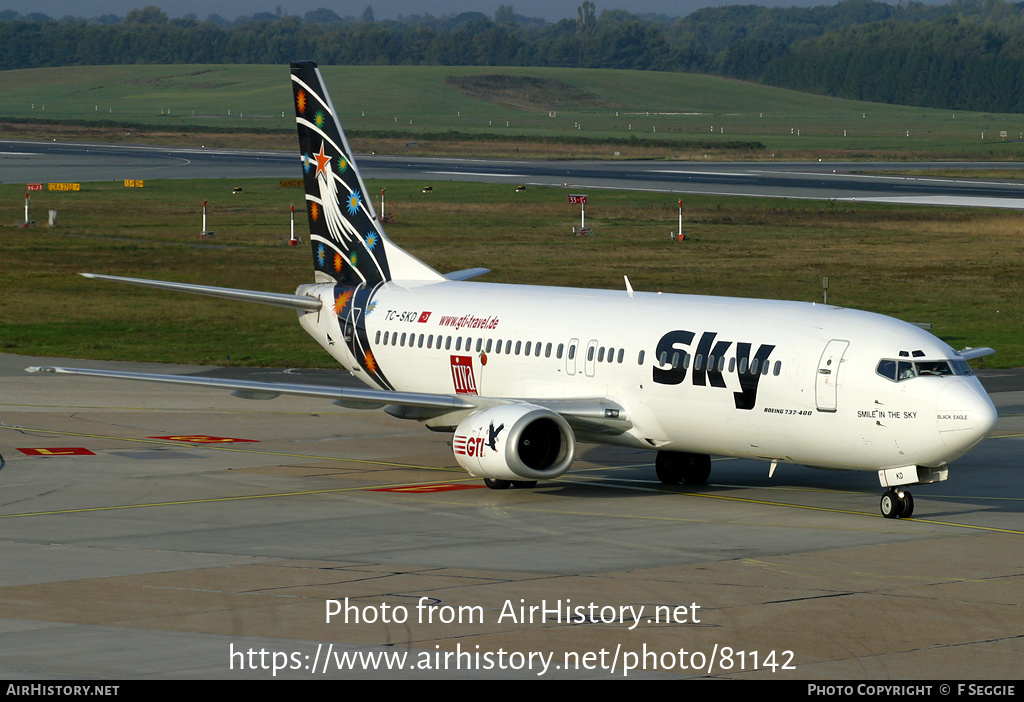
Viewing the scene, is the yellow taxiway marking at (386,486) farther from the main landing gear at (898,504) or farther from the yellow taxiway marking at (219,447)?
the main landing gear at (898,504)

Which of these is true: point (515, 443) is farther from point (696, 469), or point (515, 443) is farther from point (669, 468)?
point (696, 469)

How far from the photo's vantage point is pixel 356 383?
45219 millimetres

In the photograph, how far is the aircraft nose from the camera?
27.9 metres

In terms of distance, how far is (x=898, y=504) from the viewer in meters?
29.5

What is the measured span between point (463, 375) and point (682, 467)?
5.80m

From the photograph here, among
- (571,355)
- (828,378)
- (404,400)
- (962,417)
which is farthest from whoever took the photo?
(571,355)

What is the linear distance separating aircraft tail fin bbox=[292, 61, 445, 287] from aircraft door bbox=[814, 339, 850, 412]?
12.4m

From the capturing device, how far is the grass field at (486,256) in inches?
2212

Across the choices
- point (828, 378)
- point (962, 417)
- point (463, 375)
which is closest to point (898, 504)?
point (962, 417)

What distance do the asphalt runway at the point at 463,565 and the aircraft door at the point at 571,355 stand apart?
2.69 m

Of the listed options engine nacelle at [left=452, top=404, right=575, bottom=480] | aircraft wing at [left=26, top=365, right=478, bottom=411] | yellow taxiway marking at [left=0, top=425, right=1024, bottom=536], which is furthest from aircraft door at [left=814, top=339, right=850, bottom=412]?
aircraft wing at [left=26, top=365, right=478, bottom=411]

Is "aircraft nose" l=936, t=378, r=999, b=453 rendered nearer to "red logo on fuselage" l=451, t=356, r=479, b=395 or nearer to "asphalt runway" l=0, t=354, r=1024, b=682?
"asphalt runway" l=0, t=354, r=1024, b=682

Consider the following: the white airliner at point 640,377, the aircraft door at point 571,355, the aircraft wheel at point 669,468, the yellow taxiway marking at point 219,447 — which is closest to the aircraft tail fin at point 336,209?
the white airliner at point 640,377

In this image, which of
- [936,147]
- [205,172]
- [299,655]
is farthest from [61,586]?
[936,147]
